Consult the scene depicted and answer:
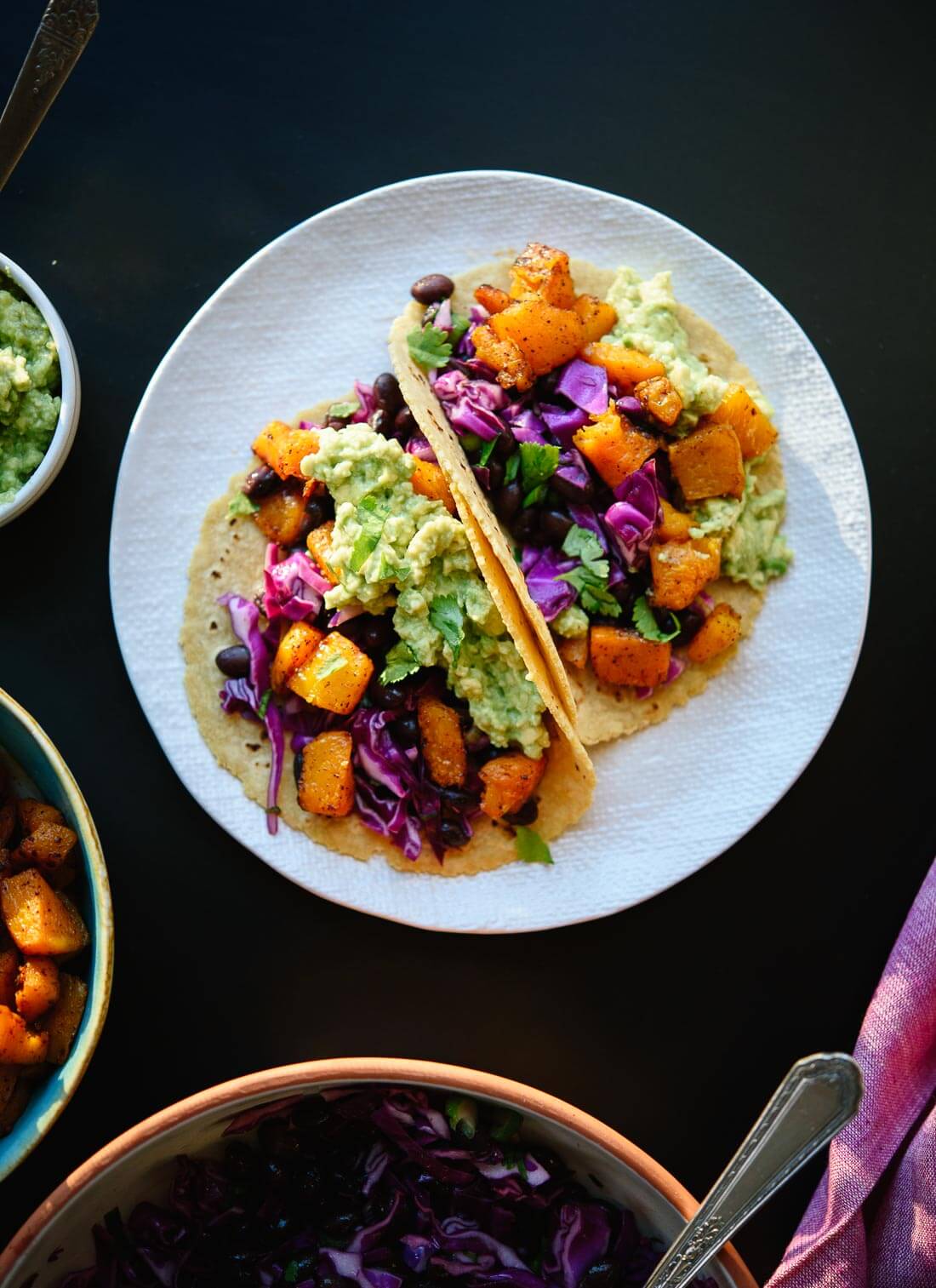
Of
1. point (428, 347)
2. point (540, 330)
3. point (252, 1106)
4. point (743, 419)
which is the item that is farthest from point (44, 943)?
point (743, 419)

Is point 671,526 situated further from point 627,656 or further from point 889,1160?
point 889,1160

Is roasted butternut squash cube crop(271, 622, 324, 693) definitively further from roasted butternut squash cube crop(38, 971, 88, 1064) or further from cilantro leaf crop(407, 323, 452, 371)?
roasted butternut squash cube crop(38, 971, 88, 1064)

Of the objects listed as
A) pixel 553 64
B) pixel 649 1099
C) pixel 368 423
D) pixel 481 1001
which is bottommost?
pixel 649 1099

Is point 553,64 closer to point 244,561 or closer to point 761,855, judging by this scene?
point 244,561

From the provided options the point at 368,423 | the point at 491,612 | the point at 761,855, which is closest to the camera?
the point at 491,612

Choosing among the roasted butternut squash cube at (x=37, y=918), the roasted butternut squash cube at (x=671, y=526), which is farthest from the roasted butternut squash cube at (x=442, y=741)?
the roasted butternut squash cube at (x=37, y=918)

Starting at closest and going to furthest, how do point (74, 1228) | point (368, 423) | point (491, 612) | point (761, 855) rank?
point (74, 1228)
point (491, 612)
point (368, 423)
point (761, 855)

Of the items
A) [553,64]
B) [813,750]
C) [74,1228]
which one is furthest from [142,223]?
[74,1228]
